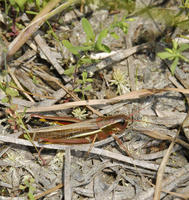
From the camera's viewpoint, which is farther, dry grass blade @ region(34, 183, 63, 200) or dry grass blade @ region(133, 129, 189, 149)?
dry grass blade @ region(133, 129, 189, 149)

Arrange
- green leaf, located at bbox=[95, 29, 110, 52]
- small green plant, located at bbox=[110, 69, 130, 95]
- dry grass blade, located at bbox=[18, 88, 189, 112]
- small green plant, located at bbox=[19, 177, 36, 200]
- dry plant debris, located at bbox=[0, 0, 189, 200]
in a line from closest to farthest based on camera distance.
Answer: green leaf, located at bbox=[95, 29, 110, 52], small green plant, located at bbox=[19, 177, 36, 200], dry plant debris, located at bbox=[0, 0, 189, 200], dry grass blade, located at bbox=[18, 88, 189, 112], small green plant, located at bbox=[110, 69, 130, 95]

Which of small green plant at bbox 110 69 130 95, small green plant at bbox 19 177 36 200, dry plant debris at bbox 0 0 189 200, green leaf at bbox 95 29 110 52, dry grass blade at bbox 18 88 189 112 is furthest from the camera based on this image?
small green plant at bbox 110 69 130 95

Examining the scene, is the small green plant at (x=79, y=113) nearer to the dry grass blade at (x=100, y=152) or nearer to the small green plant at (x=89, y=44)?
the small green plant at (x=89, y=44)

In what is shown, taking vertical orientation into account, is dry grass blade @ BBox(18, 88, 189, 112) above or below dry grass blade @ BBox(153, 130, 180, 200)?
above

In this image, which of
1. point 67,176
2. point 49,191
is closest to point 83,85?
point 67,176

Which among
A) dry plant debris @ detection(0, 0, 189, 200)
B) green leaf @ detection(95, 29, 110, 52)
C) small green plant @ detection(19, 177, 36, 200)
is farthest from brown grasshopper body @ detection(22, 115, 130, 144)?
green leaf @ detection(95, 29, 110, 52)

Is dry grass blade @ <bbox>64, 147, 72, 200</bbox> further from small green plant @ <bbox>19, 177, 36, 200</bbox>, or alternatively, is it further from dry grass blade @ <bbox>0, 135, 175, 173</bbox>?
small green plant @ <bbox>19, 177, 36, 200</bbox>

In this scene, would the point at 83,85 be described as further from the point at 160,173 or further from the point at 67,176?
the point at 160,173

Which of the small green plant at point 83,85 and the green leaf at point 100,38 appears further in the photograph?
the small green plant at point 83,85

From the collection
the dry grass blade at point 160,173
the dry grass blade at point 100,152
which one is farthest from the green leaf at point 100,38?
the dry grass blade at point 160,173

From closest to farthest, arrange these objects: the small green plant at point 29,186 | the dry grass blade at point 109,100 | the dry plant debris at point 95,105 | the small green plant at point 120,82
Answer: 1. the small green plant at point 29,186
2. the dry plant debris at point 95,105
3. the dry grass blade at point 109,100
4. the small green plant at point 120,82
